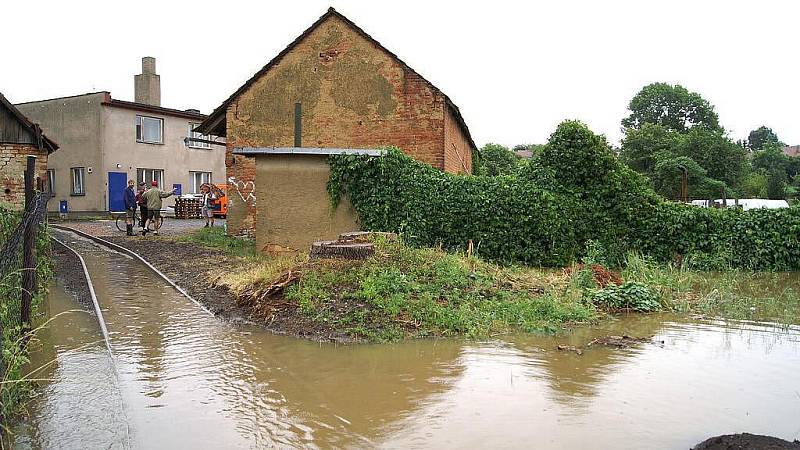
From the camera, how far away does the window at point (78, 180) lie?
115 ft

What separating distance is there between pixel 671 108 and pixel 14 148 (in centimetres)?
7587

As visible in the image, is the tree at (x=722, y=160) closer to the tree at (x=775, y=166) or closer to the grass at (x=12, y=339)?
the tree at (x=775, y=166)

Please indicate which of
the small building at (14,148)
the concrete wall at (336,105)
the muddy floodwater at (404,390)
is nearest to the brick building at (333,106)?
the concrete wall at (336,105)

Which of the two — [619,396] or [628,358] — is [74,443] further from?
[628,358]

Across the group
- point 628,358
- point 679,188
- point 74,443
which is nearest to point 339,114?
point 628,358

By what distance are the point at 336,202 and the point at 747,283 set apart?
9166mm

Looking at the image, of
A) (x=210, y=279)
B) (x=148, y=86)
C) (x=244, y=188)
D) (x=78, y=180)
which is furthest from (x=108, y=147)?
(x=210, y=279)

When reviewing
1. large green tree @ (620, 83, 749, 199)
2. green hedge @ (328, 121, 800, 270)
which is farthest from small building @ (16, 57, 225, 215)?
large green tree @ (620, 83, 749, 199)

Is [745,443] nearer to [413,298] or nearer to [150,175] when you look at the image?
[413,298]

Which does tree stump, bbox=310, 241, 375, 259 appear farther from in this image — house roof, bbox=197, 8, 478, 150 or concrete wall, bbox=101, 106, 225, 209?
concrete wall, bbox=101, 106, 225, 209

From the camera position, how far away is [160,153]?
121 ft

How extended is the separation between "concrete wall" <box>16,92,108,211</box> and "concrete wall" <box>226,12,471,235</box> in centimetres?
1731

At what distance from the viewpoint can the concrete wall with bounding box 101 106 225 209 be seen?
1357 inches

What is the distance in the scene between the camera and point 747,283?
13727 millimetres
